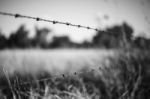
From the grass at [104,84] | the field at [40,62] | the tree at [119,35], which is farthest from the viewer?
the field at [40,62]

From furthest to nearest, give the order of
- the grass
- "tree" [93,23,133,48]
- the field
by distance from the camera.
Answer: the field → "tree" [93,23,133,48] → the grass

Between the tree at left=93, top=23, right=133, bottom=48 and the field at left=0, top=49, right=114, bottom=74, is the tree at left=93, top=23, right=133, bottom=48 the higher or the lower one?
the higher one

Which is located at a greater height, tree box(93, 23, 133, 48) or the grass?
tree box(93, 23, 133, 48)

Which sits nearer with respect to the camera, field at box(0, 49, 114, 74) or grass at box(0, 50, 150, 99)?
grass at box(0, 50, 150, 99)

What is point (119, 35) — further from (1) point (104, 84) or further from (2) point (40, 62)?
(2) point (40, 62)

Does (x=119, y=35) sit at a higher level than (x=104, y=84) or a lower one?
higher

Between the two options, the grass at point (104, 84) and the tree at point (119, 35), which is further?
the tree at point (119, 35)

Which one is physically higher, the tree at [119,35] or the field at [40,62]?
the tree at [119,35]

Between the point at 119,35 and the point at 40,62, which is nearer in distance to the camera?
the point at 119,35

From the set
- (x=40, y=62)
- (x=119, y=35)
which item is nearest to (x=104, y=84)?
(x=119, y=35)

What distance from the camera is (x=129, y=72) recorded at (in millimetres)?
2123

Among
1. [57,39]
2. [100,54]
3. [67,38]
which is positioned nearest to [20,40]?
[57,39]

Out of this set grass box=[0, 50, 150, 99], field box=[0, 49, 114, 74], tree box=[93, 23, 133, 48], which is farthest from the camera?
field box=[0, 49, 114, 74]

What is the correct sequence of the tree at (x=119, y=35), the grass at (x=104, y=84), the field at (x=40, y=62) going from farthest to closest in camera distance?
the field at (x=40, y=62)
the tree at (x=119, y=35)
the grass at (x=104, y=84)
